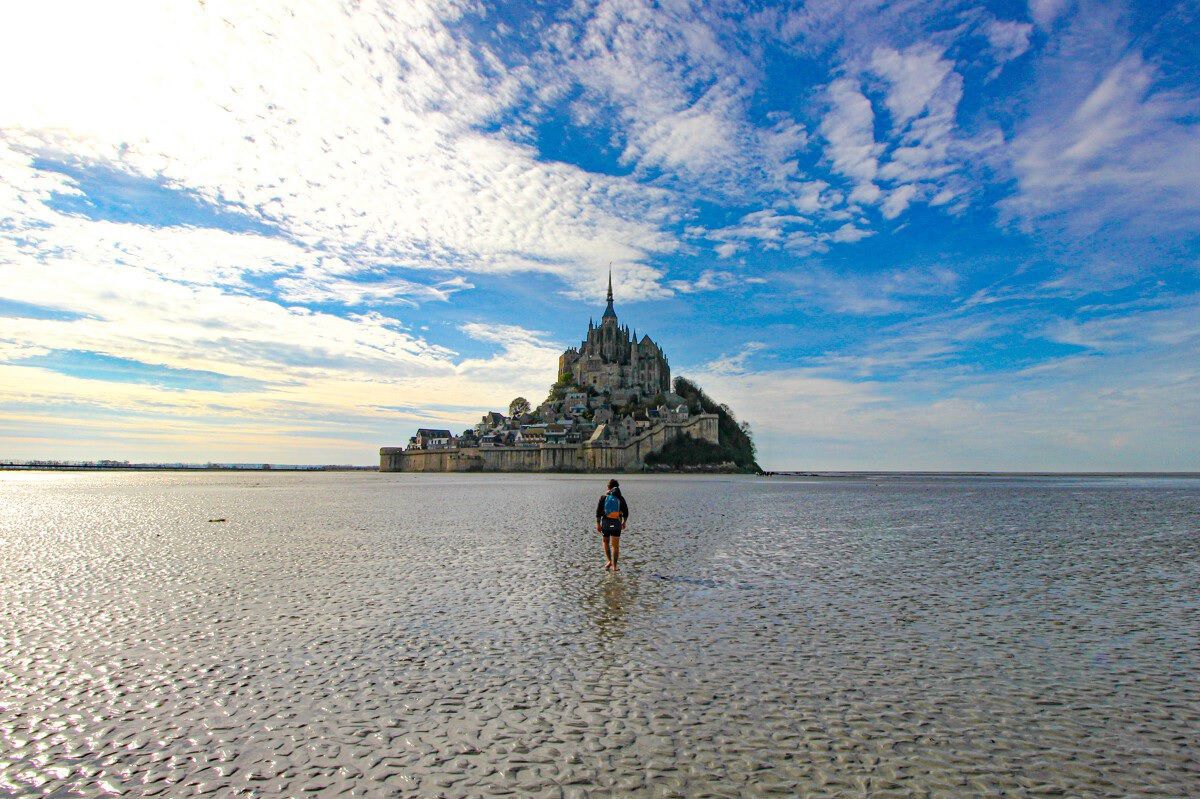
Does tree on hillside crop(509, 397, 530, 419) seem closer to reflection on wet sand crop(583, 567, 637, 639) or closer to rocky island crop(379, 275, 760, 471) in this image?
Answer: rocky island crop(379, 275, 760, 471)

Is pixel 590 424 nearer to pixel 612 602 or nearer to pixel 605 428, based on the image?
pixel 605 428

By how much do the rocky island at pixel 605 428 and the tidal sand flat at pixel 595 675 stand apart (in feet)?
299

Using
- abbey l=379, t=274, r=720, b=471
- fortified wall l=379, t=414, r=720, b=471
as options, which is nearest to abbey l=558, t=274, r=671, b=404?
abbey l=379, t=274, r=720, b=471

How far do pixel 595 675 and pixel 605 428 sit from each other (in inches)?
3920

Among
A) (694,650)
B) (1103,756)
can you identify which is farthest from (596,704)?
(1103,756)

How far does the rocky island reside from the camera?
107m

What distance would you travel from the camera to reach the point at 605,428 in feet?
349

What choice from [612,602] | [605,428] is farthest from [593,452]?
[612,602]

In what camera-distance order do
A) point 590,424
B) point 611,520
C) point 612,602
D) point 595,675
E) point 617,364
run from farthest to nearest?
point 617,364 → point 590,424 → point 611,520 → point 612,602 → point 595,675

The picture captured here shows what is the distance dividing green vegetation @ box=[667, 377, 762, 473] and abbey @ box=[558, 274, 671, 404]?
5.28m

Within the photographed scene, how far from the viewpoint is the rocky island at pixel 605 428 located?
10662 cm

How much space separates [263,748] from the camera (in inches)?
202

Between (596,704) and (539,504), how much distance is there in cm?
2809

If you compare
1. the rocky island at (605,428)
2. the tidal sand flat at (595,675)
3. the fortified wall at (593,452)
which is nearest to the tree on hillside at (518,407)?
the rocky island at (605,428)
